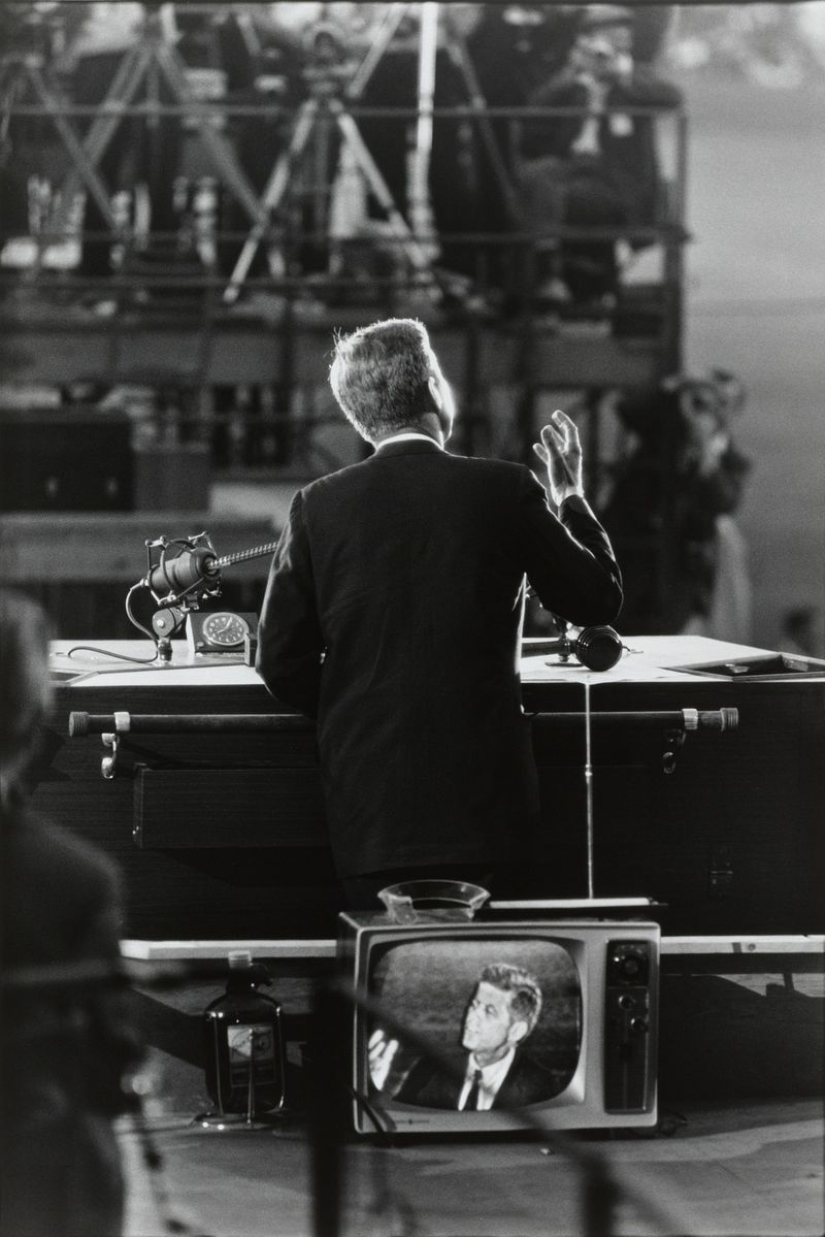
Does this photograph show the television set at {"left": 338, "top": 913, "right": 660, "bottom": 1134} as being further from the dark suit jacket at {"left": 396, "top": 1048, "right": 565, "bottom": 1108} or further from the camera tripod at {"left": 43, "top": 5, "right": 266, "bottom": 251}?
the camera tripod at {"left": 43, "top": 5, "right": 266, "bottom": 251}

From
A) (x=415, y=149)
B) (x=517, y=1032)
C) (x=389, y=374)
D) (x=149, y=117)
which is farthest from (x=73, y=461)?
(x=517, y=1032)

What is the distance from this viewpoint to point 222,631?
3533 mm

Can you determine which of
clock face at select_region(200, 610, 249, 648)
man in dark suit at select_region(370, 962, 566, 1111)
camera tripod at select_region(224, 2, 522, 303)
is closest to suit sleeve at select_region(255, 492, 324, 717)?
man in dark suit at select_region(370, 962, 566, 1111)

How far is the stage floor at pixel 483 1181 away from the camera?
2.71m

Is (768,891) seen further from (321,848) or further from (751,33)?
(751,33)

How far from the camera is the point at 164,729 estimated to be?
10.2 ft

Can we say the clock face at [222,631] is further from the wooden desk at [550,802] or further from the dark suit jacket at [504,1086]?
the dark suit jacket at [504,1086]

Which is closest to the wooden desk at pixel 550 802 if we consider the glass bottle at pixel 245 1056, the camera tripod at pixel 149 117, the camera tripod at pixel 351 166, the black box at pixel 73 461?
the glass bottle at pixel 245 1056

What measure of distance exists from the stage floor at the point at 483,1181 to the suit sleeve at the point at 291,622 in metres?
0.73

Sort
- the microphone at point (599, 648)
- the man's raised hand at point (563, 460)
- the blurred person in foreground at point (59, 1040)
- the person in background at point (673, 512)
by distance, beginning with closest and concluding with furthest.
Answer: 1. the blurred person in foreground at point (59, 1040)
2. the man's raised hand at point (563, 460)
3. the microphone at point (599, 648)
4. the person in background at point (673, 512)

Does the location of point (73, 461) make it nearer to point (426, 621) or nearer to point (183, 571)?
point (183, 571)

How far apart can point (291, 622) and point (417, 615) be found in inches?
7.9

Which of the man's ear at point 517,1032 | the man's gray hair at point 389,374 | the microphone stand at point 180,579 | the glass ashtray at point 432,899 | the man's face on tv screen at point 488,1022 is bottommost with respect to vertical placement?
the man's ear at point 517,1032

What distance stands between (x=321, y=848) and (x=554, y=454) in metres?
0.84
